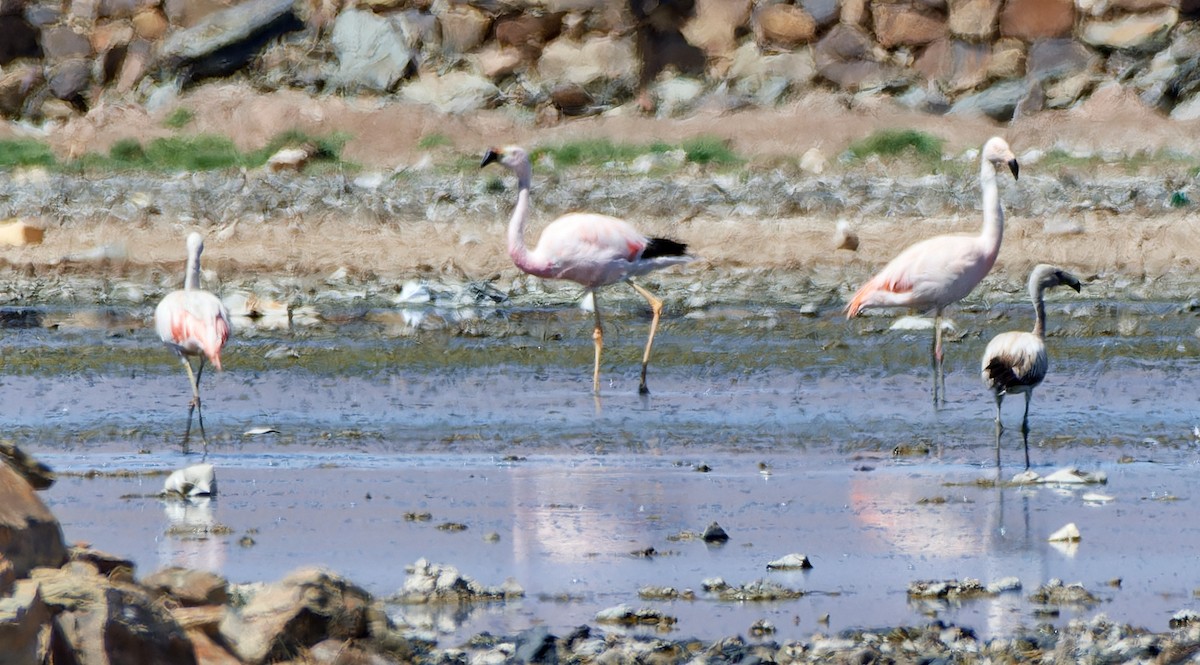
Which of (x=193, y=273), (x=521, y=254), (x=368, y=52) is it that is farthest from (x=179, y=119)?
(x=193, y=273)

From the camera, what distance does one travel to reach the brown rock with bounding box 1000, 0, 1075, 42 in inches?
1355

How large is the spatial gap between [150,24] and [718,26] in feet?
35.8

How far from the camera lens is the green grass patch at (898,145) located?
Answer: 25.0 metres

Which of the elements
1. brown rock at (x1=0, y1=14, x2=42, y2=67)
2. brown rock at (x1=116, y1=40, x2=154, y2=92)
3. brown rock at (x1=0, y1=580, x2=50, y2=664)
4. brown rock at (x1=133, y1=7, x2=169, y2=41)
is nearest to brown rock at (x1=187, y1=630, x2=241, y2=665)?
brown rock at (x1=0, y1=580, x2=50, y2=664)

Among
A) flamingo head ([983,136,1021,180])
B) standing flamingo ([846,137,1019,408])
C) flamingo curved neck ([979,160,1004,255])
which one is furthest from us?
flamingo head ([983,136,1021,180])

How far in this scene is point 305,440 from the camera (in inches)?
384

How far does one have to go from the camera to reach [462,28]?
1411 inches

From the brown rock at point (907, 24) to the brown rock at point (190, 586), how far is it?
31.2 meters

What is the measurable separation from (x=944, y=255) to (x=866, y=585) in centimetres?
626

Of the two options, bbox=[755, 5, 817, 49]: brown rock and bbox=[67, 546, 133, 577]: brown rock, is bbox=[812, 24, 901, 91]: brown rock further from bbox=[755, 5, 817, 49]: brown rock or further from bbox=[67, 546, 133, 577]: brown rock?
bbox=[67, 546, 133, 577]: brown rock

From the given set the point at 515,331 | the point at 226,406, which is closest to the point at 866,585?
the point at 226,406

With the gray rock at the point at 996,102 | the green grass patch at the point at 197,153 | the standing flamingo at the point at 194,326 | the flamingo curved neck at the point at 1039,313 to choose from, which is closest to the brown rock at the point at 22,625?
the standing flamingo at the point at 194,326

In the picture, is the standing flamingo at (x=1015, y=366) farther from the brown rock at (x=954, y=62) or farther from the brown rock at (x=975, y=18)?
the brown rock at (x=975, y=18)

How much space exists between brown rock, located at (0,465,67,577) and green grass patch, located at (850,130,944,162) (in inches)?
805
